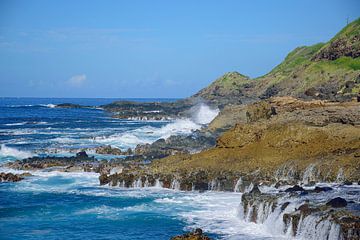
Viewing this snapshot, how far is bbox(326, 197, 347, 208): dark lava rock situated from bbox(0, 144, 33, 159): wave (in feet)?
110

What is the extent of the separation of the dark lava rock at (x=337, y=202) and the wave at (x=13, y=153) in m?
33.4

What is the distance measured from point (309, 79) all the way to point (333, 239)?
7174 cm

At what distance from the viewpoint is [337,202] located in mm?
21078

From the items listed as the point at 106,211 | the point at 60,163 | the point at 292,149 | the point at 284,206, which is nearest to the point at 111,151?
the point at 60,163

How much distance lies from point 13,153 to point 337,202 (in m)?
36.1

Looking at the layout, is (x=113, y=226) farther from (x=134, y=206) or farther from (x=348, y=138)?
(x=348, y=138)

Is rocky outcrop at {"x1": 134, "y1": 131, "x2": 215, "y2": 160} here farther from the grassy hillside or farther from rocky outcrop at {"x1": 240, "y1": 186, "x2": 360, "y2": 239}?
rocky outcrop at {"x1": 240, "y1": 186, "x2": 360, "y2": 239}

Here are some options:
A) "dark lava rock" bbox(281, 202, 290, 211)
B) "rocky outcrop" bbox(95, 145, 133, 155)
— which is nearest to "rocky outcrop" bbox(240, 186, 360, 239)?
"dark lava rock" bbox(281, 202, 290, 211)

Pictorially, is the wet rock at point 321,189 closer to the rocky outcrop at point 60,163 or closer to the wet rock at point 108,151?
the rocky outcrop at point 60,163

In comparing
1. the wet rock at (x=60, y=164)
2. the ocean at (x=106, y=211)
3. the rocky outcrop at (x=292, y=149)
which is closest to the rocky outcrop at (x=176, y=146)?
the wet rock at (x=60, y=164)

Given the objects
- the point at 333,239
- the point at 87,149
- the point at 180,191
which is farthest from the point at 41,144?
the point at 333,239

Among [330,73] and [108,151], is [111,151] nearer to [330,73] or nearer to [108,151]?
[108,151]

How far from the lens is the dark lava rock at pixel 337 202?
2097cm

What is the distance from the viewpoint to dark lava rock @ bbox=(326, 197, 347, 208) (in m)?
21.0
